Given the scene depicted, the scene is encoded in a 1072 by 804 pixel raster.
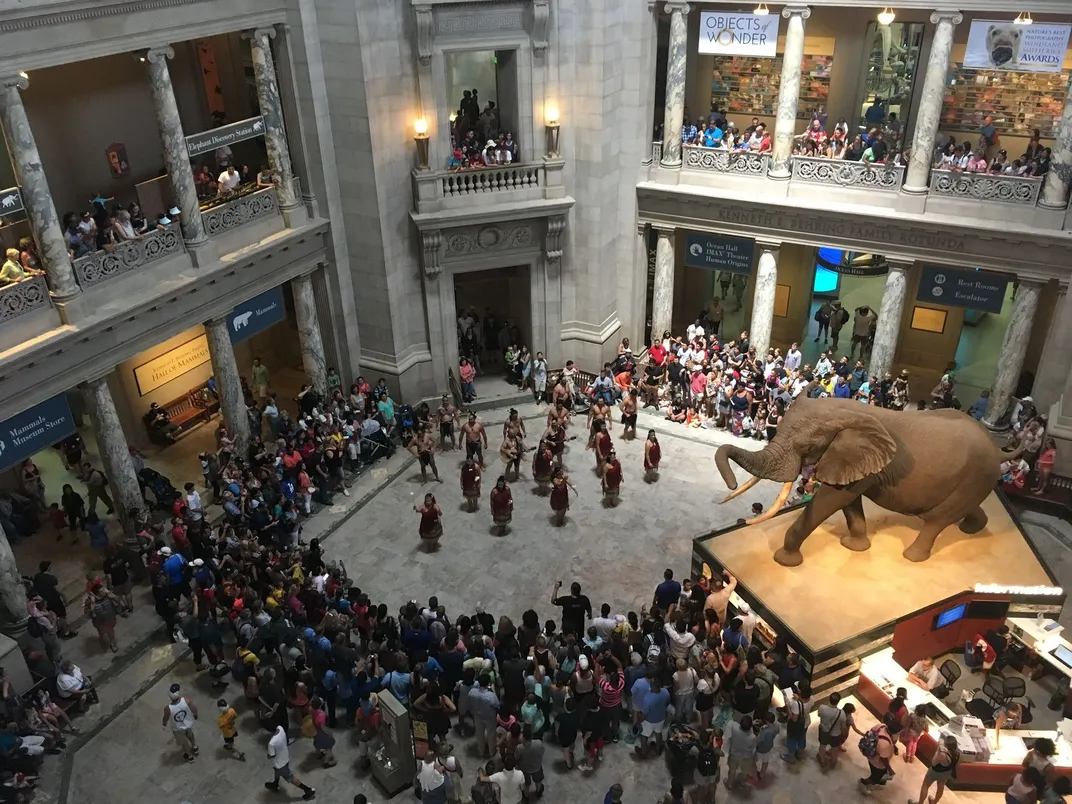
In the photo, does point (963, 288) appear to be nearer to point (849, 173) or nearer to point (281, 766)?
point (849, 173)

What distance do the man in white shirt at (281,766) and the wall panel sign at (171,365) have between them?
447 inches

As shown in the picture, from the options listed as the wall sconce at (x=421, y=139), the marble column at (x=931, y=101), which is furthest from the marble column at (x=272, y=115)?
the marble column at (x=931, y=101)

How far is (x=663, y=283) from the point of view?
23469 mm

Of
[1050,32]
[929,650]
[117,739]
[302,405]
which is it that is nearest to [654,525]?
[929,650]

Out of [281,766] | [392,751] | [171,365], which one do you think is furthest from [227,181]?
[392,751]

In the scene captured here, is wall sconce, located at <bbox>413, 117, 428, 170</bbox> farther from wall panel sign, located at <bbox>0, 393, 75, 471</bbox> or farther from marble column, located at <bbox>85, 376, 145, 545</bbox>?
wall panel sign, located at <bbox>0, 393, 75, 471</bbox>

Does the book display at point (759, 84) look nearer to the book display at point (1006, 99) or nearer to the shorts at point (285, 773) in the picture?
the book display at point (1006, 99)

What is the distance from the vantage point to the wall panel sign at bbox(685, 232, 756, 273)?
73.0 ft

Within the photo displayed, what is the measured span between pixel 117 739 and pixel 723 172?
17041 mm

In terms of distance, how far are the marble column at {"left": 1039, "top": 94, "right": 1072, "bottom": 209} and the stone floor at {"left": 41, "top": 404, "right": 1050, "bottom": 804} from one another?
6.75m

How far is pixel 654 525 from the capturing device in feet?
60.6

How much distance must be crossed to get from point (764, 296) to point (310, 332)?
10954 mm

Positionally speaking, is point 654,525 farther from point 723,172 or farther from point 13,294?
point 13,294

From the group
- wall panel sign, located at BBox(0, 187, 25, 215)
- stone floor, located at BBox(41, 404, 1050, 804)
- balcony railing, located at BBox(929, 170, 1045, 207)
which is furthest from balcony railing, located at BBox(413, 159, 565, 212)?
balcony railing, located at BBox(929, 170, 1045, 207)
